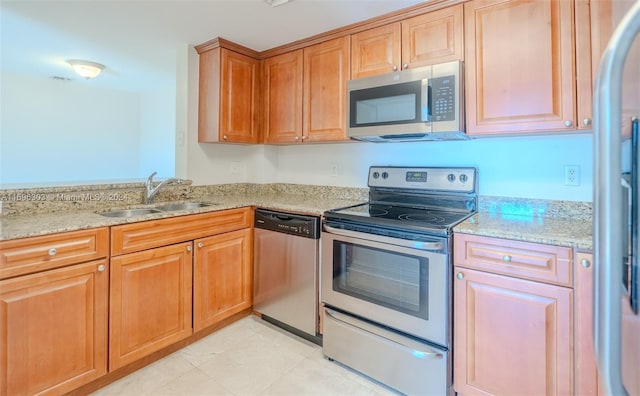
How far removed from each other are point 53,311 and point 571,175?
2.64 m

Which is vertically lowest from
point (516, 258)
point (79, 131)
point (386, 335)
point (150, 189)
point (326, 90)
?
point (386, 335)

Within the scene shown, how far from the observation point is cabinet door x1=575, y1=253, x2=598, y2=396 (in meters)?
1.27

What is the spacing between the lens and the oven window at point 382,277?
162 cm

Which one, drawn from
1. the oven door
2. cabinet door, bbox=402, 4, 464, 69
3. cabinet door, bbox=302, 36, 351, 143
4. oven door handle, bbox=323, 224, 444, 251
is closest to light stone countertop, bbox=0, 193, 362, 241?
oven door handle, bbox=323, 224, 444, 251

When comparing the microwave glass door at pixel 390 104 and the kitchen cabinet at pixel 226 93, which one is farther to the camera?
the kitchen cabinet at pixel 226 93

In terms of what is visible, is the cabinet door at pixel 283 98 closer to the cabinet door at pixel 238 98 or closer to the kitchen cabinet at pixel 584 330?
the cabinet door at pixel 238 98

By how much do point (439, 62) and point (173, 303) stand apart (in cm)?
209

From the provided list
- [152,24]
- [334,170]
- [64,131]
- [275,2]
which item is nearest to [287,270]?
[334,170]

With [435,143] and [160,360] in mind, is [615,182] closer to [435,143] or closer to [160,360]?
[435,143]

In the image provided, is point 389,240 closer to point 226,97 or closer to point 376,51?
point 376,51

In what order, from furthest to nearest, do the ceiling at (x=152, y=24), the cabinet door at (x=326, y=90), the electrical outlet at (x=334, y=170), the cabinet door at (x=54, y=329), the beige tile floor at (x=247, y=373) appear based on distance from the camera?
1. the electrical outlet at (x=334, y=170)
2. the cabinet door at (x=326, y=90)
3. the ceiling at (x=152, y=24)
4. the beige tile floor at (x=247, y=373)
5. the cabinet door at (x=54, y=329)

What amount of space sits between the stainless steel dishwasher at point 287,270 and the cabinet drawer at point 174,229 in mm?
174

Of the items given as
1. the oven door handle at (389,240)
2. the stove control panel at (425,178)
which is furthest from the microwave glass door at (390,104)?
the oven door handle at (389,240)

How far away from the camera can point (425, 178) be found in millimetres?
2146
